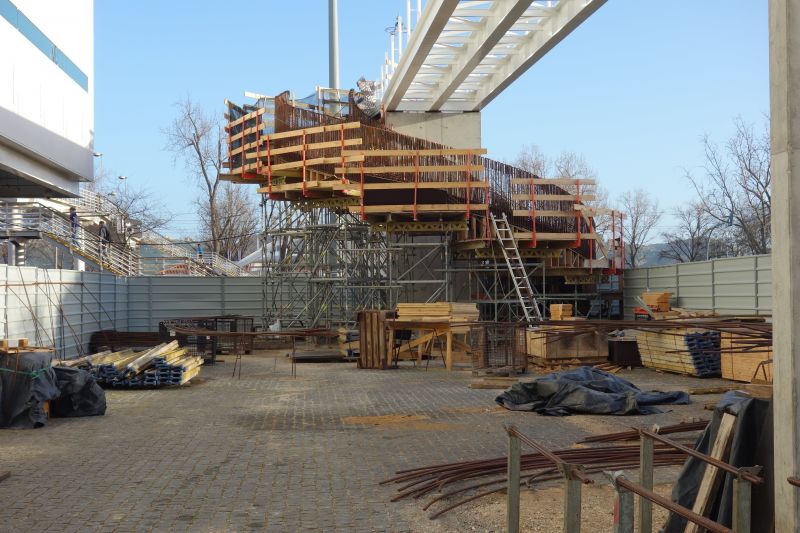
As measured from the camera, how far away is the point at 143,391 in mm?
18719

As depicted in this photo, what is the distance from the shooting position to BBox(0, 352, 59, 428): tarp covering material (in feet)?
44.7

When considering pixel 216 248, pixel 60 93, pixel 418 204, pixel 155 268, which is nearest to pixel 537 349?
pixel 418 204

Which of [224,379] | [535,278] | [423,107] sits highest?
[423,107]

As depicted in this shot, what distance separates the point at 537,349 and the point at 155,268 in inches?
1450

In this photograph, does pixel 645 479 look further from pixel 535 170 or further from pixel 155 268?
pixel 535 170

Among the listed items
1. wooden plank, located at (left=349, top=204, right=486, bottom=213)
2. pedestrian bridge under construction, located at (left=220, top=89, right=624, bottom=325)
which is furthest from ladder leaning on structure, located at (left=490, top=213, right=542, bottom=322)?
wooden plank, located at (left=349, top=204, right=486, bottom=213)

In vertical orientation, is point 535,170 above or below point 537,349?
above

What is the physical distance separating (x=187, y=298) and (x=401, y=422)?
78.1 feet

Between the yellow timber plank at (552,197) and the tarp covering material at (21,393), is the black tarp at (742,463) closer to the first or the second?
the tarp covering material at (21,393)

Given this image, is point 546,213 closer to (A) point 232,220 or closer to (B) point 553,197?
(B) point 553,197

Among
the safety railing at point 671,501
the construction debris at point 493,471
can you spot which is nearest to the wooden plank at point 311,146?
the construction debris at point 493,471

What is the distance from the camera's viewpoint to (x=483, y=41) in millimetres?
26297

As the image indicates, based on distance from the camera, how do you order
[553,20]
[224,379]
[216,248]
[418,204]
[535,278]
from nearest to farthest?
[224,379], [553,20], [418,204], [535,278], [216,248]

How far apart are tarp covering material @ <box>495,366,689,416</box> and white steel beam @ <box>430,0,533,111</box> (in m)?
11.6
